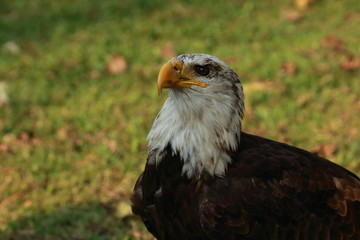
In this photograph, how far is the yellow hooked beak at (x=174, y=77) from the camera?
3.55 meters

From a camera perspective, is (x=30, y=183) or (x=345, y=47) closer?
(x=30, y=183)

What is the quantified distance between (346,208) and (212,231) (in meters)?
0.86

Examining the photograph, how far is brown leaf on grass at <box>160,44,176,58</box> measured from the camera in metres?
8.22

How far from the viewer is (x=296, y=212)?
11.9 feet

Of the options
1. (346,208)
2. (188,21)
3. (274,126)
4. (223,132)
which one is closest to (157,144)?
(223,132)

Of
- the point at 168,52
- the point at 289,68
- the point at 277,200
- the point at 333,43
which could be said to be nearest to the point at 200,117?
the point at 277,200

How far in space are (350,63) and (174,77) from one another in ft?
15.0

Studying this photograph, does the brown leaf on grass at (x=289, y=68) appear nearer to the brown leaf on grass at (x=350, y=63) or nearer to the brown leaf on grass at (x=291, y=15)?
the brown leaf on grass at (x=350, y=63)

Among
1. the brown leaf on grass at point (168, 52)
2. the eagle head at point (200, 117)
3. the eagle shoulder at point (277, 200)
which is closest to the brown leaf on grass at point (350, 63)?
the brown leaf on grass at point (168, 52)

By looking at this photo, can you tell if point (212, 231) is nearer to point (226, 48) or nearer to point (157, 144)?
point (157, 144)

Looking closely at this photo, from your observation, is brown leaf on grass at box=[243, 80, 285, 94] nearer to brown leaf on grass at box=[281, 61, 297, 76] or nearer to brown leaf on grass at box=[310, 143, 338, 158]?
brown leaf on grass at box=[281, 61, 297, 76]

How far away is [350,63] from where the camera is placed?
24.9ft

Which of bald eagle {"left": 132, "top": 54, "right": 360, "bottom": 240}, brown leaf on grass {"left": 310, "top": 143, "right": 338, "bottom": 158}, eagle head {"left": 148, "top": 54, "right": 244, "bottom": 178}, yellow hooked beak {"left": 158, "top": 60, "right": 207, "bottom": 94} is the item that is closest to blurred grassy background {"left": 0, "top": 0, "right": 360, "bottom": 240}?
brown leaf on grass {"left": 310, "top": 143, "right": 338, "bottom": 158}

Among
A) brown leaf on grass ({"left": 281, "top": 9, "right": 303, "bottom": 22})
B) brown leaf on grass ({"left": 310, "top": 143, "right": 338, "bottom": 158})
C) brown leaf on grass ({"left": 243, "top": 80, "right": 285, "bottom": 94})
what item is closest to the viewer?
brown leaf on grass ({"left": 310, "top": 143, "right": 338, "bottom": 158})
